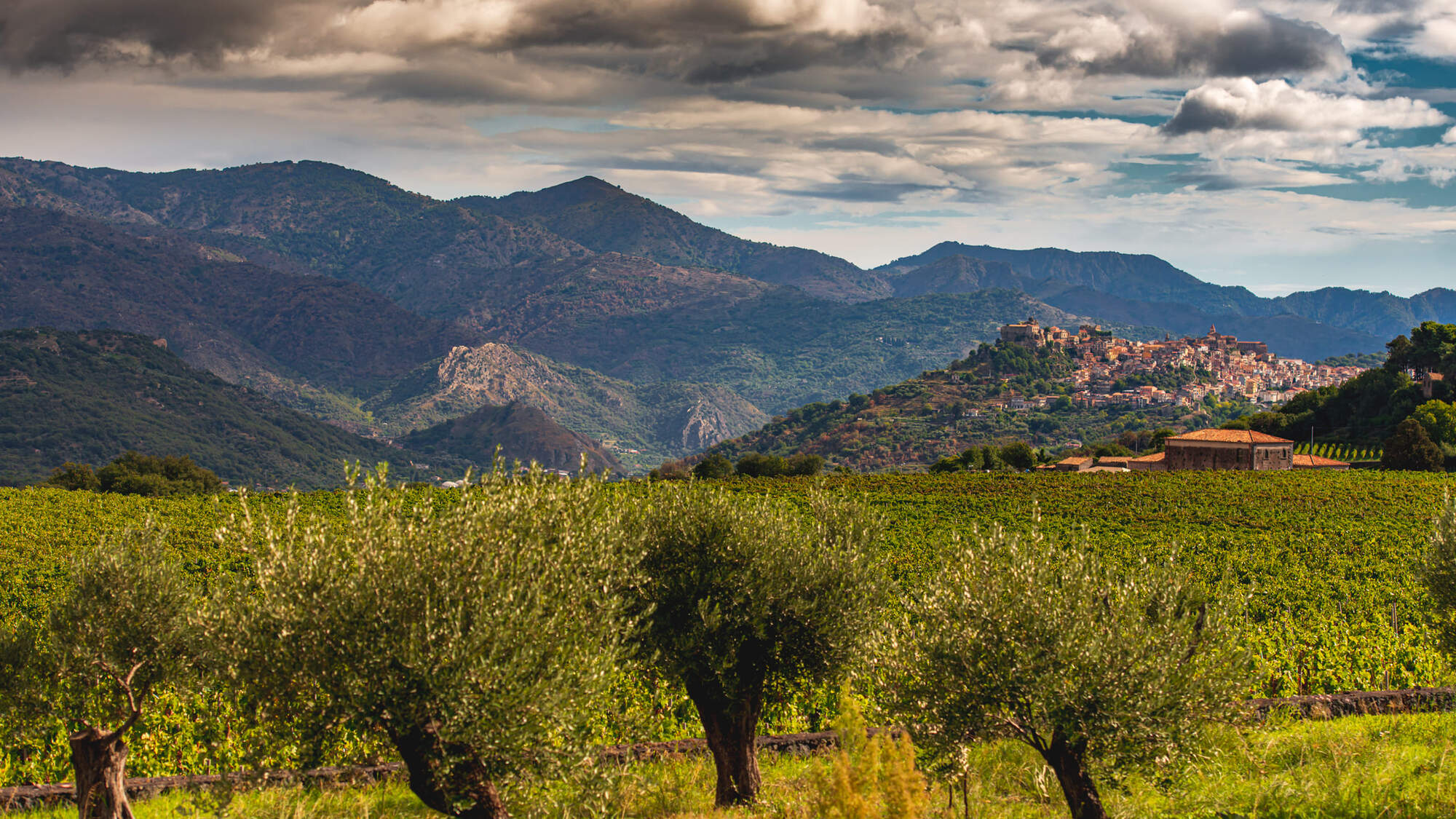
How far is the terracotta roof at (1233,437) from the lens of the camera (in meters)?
109

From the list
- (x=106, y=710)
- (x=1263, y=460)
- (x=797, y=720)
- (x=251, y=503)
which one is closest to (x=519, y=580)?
(x=106, y=710)

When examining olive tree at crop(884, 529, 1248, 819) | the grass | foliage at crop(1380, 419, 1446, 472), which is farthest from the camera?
foliage at crop(1380, 419, 1446, 472)

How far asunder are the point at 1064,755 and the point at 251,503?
54.1 m

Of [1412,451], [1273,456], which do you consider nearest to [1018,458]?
[1273,456]

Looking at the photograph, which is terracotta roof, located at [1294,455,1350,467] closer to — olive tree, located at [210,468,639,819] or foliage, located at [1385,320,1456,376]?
foliage, located at [1385,320,1456,376]

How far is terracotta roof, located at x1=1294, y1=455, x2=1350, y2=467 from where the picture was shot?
10706 cm

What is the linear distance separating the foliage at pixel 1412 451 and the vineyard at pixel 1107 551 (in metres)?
10.8

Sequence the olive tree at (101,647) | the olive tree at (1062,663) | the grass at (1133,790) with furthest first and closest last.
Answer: the olive tree at (101,647) → the grass at (1133,790) → the olive tree at (1062,663)

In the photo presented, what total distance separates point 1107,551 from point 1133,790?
1506 inches

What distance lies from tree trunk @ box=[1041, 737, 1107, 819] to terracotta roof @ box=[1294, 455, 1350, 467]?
110 metres

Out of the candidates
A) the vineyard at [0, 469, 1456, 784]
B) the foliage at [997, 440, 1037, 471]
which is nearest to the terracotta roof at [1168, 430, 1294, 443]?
the foliage at [997, 440, 1037, 471]

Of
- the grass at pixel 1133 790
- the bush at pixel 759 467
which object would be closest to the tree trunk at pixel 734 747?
the grass at pixel 1133 790

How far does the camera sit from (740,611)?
18250 millimetres

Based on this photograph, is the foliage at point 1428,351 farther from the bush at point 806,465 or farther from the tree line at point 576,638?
the tree line at point 576,638
